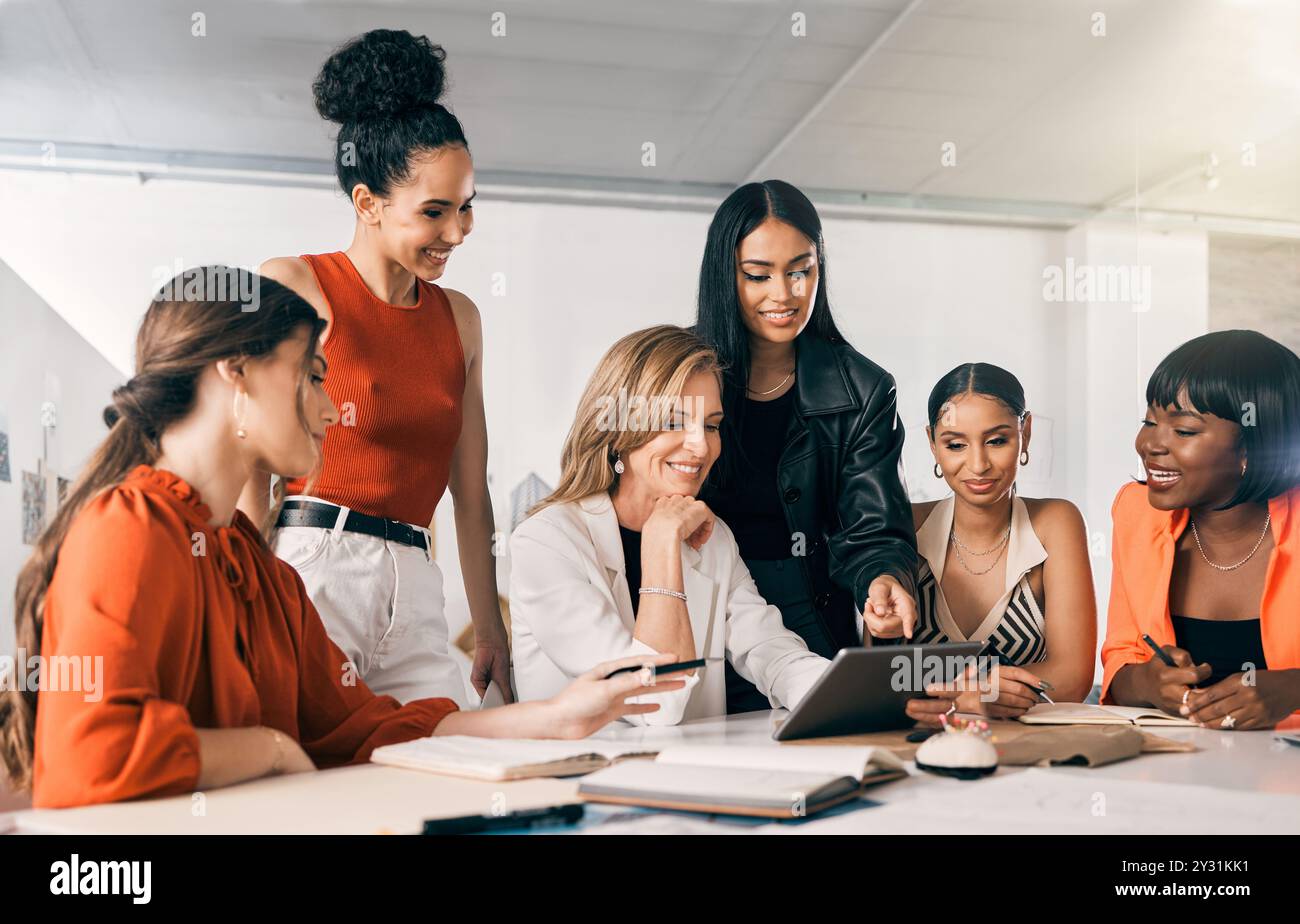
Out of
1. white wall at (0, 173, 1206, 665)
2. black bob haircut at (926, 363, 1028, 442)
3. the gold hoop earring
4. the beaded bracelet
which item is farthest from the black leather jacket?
white wall at (0, 173, 1206, 665)

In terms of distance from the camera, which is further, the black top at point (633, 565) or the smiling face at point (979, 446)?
the smiling face at point (979, 446)

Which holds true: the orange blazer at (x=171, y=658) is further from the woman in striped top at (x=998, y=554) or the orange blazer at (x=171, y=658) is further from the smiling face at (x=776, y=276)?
the woman in striped top at (x=998, y=554)

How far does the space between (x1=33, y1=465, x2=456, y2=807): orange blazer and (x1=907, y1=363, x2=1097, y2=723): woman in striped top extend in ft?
4.62

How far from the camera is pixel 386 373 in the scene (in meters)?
2.13

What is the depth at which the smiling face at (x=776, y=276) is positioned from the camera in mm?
2408

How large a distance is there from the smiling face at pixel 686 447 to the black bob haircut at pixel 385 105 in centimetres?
67

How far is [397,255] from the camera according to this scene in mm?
2158

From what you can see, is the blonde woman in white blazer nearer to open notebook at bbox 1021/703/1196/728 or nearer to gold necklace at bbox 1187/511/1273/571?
open notebook at bbox 1021/703/1196/728

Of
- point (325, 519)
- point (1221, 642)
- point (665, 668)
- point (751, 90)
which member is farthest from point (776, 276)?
point (751, 90)

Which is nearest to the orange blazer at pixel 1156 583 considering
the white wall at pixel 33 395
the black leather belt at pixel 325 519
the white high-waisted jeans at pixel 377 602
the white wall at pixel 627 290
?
the white high-waisted jeans at pixel 377 602

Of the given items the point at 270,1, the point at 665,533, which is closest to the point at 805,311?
the point at 665,533

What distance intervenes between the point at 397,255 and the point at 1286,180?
5317 millimetres

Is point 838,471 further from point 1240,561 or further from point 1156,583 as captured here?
point 1240,561

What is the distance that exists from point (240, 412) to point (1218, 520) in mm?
2158
